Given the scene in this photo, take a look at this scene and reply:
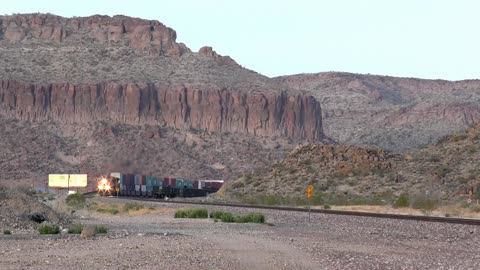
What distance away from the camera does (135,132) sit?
136750 mm

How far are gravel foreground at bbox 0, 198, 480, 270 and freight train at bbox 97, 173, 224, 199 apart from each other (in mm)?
61097

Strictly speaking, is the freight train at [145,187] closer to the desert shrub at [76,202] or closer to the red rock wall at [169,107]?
the desert shrub at [76,202]

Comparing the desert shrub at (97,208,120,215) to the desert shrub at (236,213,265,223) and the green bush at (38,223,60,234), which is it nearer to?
the desert shrub at (236,213,265,223)

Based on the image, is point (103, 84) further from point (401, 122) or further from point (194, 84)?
point (401, 122)

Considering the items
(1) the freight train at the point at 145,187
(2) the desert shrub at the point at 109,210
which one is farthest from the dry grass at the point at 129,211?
(1) the freight train at the point at 145,187

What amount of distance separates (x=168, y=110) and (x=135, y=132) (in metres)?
15.0

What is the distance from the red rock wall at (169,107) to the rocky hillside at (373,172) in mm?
62002

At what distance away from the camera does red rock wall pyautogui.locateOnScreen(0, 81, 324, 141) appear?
464 feet

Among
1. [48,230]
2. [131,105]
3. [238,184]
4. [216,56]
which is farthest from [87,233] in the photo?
[216,56]

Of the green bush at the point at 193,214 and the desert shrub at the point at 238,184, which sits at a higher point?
the desert shrub at the point at 238,184

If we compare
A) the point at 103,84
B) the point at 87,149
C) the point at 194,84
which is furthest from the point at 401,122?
the point at 87,149

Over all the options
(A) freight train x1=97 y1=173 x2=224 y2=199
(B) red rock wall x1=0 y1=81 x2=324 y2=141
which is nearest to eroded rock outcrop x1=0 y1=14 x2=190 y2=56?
(B) red rock wall x1=0 y1=81 x2=324 y2=141

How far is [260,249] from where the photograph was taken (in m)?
23.4

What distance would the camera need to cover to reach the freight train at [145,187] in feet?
310
